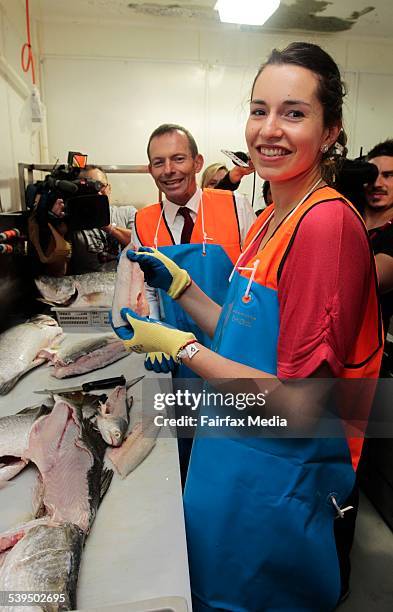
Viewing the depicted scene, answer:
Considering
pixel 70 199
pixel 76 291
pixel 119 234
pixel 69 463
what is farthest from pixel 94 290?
pixel 69 463

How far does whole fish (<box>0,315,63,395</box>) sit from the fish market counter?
0.60 meters

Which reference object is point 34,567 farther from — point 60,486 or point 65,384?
point 65,384

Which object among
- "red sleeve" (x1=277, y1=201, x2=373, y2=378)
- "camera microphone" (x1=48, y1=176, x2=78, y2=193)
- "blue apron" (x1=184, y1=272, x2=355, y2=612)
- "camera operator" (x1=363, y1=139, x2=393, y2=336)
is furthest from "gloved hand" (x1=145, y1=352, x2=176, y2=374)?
"camera microphone" (x1=48, y1=176, x2=78, y2=193)

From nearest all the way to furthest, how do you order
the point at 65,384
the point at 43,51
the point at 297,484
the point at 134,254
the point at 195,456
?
the point at 297,484, the point at 195,456, the point at 134,254, the point at 65,384, the point at 43,51

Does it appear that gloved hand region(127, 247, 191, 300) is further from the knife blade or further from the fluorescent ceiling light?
the fluorescent ceiling light

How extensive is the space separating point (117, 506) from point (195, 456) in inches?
10.0

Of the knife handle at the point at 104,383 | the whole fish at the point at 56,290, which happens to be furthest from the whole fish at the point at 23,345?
the knife handle at the point at 104,383

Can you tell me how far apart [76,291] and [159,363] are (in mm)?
1031

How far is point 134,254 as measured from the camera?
1.44 m

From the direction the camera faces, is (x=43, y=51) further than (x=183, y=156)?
Yes

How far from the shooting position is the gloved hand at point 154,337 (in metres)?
1.09

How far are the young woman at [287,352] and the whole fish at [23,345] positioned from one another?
835 millimetres

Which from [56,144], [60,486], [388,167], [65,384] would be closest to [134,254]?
[65,384]

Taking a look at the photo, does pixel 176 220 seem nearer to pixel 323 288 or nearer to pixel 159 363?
pixel 159 363
